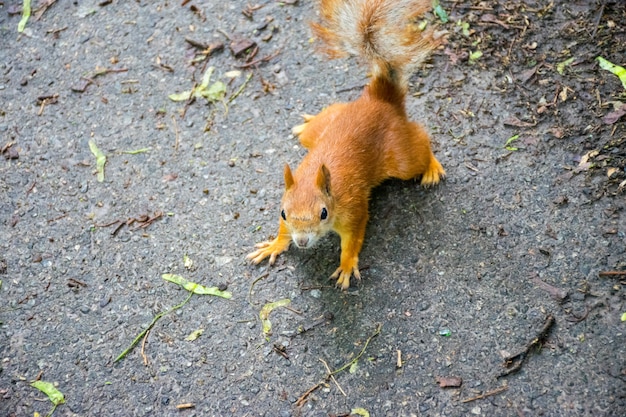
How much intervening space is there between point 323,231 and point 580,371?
118 centimetres

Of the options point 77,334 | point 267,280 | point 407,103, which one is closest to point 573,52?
point 407,103

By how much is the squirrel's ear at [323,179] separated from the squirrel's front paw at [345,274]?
1.33 ft

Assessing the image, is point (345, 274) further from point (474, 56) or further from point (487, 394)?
point (474, 56)

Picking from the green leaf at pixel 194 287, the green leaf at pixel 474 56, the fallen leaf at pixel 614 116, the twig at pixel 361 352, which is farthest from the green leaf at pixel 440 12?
the green leaf at pixel 194 287

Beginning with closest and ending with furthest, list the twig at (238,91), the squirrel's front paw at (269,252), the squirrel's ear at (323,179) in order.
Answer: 1. the squirrel's ear at (323,179)
2. the squirrel's front paw at (269,252)
3. the twig at (238,91)

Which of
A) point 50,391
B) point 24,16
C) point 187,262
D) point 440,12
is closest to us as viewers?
point 50,391

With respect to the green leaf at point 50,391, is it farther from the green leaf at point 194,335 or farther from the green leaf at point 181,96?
the green leaf at point 181,96

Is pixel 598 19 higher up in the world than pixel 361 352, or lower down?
higher up

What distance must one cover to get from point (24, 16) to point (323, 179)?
9.74ft

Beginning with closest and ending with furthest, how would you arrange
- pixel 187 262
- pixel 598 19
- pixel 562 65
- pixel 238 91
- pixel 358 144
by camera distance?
pixel 358 144
pixel 187 262
pixel 562 65
pixel 598 19
pixel 238 91

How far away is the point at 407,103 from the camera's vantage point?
3469mm

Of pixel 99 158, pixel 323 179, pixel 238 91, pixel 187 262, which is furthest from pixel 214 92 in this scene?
pixel 323 179

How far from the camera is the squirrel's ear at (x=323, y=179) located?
2543mm

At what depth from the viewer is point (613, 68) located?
3357mm
